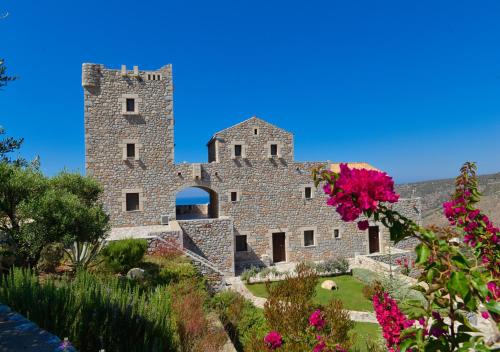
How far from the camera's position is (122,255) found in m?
10.0

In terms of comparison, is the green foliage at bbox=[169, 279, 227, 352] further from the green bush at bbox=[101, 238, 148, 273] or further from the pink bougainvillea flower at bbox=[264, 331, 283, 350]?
the green bush at bbox=[101, 238, 148, 273]

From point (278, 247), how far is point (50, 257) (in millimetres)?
13028

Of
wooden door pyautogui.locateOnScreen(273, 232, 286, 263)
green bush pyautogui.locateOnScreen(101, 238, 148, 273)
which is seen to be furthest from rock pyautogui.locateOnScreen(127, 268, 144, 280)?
wooden door pyautogui.locateOnScreen(273, 232, 286, 263)

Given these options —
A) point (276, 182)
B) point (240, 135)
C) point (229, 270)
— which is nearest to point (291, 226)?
point (276, 182)

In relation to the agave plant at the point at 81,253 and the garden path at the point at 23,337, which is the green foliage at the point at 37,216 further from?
the garden path at the point at 23,337

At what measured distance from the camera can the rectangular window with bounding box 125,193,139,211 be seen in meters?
17.0

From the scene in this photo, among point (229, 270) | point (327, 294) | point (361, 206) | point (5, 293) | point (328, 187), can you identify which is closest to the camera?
point (361, 206)

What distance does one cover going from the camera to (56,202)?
23.0ft

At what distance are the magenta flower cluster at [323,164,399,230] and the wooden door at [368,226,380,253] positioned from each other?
21.1m

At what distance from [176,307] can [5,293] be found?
3.00 m

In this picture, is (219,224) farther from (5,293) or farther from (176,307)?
(5,293)

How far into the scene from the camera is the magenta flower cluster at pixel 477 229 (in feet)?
8.81

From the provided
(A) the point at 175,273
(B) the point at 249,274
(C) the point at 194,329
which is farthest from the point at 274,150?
(C) the point at 194,329

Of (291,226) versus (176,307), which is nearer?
(176,307)
